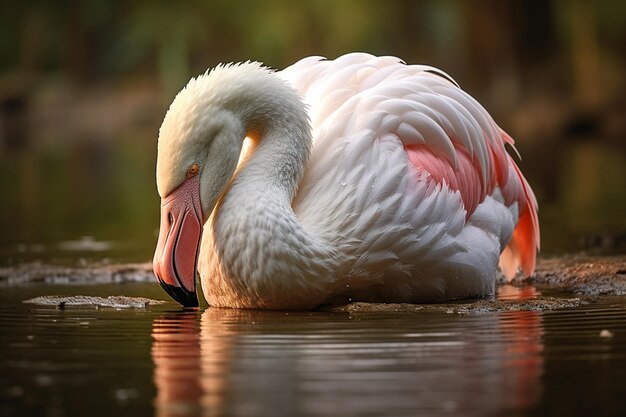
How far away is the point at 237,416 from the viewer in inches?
138

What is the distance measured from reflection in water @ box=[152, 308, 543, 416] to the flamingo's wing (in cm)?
65

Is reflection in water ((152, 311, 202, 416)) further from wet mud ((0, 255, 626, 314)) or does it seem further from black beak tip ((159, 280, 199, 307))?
wet mud ((0, 255, 626, 314))

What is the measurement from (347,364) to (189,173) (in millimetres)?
1850

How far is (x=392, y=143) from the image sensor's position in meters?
6.06

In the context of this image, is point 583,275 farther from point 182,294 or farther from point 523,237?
point 182,294

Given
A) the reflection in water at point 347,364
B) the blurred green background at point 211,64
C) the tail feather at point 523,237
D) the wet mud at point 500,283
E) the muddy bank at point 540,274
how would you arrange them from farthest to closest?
the blurred green background at point 211,64, the tail feather at point 523,237, the muddy bank at point 540,274, the wet mud at point 500,283, the reflection in water at point 347,364

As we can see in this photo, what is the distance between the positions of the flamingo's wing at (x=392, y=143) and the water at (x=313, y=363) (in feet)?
2.03

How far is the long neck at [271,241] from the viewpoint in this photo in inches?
219

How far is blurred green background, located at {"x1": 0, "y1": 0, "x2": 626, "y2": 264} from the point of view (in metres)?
11.3

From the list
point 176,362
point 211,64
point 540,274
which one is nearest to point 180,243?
point 176,362

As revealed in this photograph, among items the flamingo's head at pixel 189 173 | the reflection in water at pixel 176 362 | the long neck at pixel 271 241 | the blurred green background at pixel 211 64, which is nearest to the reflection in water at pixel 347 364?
the reflection in water at pixel 176 362

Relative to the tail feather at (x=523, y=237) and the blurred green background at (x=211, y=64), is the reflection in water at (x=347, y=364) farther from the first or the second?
the blurred green background at (x=211, y=64)

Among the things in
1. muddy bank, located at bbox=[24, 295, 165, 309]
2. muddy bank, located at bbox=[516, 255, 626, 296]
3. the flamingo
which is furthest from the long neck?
muddy bank, located at bbox=[516, 255, 626, 296]

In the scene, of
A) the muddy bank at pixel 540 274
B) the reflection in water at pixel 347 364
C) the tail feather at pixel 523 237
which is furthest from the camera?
the tail feather at pixel 523 237
